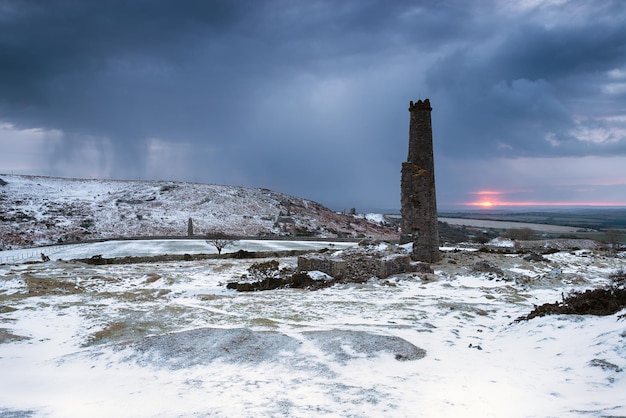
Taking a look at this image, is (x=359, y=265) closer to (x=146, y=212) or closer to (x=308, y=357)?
(x=308, y=357)

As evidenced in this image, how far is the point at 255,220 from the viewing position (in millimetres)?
65375

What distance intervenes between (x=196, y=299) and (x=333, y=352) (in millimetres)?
9313

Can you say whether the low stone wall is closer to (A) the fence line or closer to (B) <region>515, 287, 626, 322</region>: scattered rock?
(B) <region>515, 287, 626, 322</region>: scattered rock

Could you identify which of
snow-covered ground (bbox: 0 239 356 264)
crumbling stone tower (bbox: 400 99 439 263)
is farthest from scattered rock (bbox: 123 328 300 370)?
snow-covered ground (bbox: 0 239 356 264)

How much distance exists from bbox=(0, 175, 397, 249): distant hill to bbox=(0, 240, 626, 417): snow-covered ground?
4166cm

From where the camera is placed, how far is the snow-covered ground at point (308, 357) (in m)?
6.48

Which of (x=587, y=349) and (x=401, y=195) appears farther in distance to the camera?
(x=401, y=195)

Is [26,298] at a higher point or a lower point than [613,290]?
lower

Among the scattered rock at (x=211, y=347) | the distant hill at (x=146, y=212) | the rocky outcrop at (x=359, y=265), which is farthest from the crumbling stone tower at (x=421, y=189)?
the distant hill at (x=146, y=212)

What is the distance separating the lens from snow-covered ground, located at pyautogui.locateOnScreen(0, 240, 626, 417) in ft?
21.2

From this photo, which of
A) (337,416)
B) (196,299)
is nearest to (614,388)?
(337,416)

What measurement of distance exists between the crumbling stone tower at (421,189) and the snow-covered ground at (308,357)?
29.7 feet

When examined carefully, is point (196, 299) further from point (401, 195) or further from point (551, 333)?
point (401, 195)

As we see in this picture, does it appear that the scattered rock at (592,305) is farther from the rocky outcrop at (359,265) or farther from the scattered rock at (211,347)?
the rocky outcrop at (359,265)
